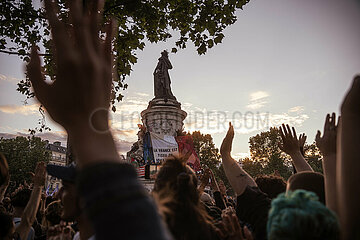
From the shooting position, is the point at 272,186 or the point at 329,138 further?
the point at 272,186

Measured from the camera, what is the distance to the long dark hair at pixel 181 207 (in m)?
1.81

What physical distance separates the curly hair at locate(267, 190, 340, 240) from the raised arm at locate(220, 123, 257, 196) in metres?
1.34

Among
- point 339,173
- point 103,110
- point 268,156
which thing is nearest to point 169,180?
point 339,173

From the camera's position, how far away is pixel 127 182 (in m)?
0.72

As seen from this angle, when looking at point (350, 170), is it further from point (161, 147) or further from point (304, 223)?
point (161, 147)

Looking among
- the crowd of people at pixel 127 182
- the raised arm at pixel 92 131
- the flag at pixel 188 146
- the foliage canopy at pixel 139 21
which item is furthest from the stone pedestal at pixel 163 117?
the raised arm at pixel 92 131

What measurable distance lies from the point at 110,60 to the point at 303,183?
6.06 feet

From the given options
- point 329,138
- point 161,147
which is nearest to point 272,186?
point 329,138

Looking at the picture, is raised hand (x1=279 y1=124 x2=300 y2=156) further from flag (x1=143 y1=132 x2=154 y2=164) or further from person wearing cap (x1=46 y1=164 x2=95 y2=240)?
flag (x1=143 y1=132 x2=154 y2=164)

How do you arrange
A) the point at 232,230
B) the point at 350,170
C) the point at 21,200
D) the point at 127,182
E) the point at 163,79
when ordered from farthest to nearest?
the point at 163,79
the point at 21,200
the point at 232,230
the point at 350,170
the point at 127,182

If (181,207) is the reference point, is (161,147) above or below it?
above

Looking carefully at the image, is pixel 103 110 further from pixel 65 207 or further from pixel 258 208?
pixel 258 208

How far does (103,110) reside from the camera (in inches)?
34.2

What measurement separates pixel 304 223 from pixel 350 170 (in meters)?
0.36
